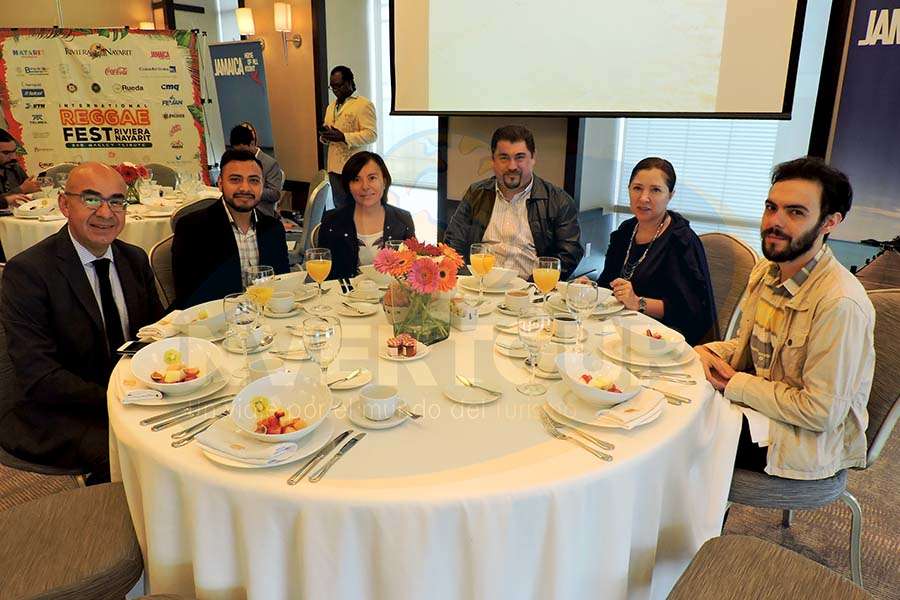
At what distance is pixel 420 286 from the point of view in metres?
1.60

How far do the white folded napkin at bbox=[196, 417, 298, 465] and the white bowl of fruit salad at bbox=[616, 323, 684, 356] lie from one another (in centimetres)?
98

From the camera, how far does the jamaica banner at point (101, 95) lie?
5.91m

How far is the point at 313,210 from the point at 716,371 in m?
3.41

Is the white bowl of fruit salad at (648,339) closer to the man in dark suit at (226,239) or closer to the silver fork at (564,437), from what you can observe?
the silver fork at (564,437)

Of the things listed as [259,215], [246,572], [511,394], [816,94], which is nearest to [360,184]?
[259,215]

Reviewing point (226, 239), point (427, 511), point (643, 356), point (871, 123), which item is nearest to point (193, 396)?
point (427, 511)

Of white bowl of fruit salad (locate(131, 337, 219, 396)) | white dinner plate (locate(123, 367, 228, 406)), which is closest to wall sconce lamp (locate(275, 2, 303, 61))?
white bowl of fruit salad (locate(131, 337, 219, 396))

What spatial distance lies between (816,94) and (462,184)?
8.62ft

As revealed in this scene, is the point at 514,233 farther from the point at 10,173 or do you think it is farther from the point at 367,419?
the point at 10,173

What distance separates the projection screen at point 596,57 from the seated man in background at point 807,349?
6.23 ft

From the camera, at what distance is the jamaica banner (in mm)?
5914

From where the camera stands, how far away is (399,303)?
174cm

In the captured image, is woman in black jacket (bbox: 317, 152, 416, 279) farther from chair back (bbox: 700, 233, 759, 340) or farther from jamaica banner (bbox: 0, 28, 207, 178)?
jamaica banner (bbox: 0, 28, 207, 178)

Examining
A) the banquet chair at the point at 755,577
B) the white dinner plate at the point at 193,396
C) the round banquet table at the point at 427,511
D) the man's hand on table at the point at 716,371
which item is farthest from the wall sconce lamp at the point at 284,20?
the banquet chair at the point at 755,577
